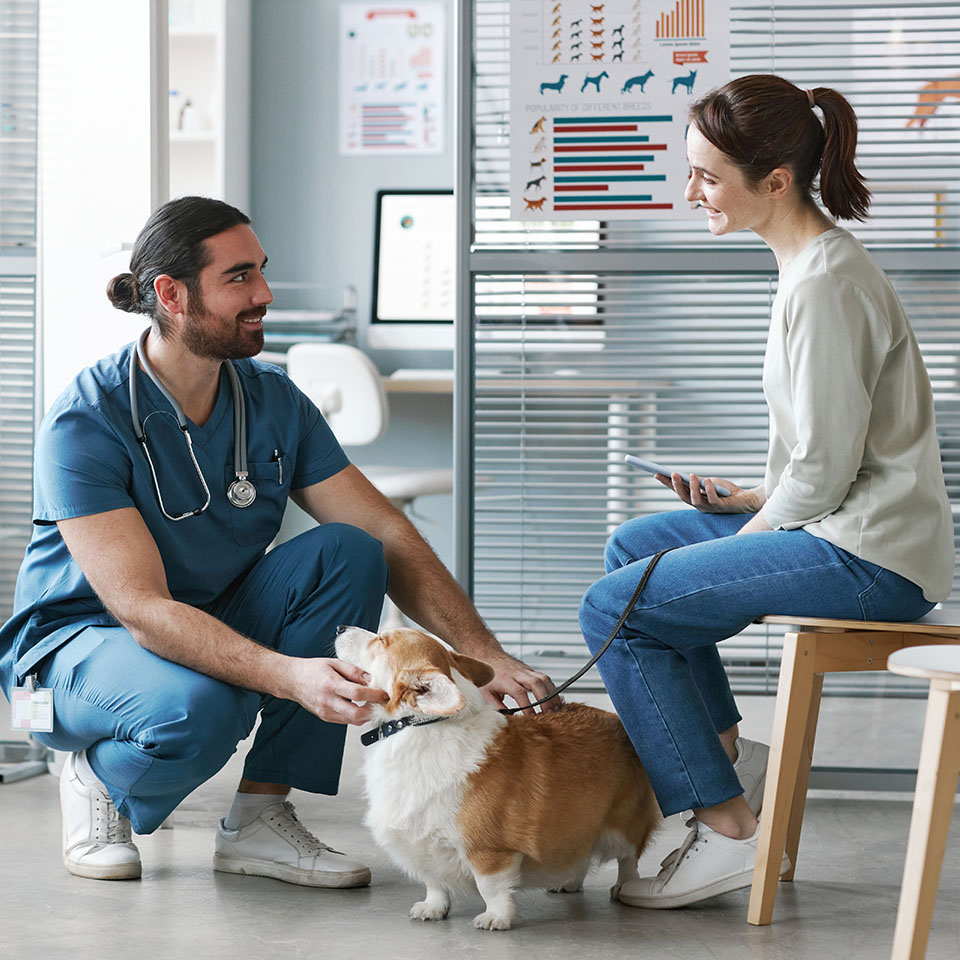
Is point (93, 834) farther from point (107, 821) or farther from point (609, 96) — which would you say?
point (609, 96)

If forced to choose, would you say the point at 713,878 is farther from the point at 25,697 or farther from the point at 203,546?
the point at 25,697

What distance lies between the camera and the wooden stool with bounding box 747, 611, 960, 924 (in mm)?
1684

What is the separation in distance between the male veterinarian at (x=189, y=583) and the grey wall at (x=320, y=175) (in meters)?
2.88

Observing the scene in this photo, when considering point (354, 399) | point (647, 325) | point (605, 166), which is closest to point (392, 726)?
point (647, 325)

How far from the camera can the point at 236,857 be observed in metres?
1.98

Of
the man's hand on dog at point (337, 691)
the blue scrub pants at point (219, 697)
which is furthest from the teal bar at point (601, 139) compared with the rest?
the man's hand on dog at point (337, 691)

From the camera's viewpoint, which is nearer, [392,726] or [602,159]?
[392,726]

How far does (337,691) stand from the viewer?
160 cm

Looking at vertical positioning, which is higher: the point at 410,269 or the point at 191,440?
the point at 410,269

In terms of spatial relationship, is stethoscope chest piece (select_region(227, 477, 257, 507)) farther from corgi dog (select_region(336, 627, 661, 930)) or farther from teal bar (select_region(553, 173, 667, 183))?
teal bar (select_region(553, 173, 667, 183))

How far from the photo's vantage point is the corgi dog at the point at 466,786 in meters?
1.65

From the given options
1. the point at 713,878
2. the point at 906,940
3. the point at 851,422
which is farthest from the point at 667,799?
the point at 851,422

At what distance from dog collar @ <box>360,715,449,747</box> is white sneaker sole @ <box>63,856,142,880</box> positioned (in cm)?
50

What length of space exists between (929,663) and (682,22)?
1580mm
